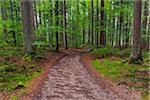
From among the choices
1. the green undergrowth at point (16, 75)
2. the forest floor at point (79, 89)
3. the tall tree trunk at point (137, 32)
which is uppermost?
the tall tree trunk at point (137, 32)

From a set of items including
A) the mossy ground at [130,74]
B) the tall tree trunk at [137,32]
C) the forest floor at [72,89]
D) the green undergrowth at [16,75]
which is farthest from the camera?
the tall tree trunk at [137,32]

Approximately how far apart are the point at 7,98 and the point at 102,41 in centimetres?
1602

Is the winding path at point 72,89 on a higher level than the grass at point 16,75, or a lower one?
lower

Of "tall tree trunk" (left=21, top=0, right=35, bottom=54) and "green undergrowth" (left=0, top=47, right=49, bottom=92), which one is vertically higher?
"tall tree trunk" (left=21, top=0, right=35, bottom=54)

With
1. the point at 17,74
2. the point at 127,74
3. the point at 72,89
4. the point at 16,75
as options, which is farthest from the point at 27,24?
the point at 127,74

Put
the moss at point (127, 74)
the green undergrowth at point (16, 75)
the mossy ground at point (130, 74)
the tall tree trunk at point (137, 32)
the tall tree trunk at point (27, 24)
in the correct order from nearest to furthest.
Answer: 1. the green undergrowth at point (16, 75)
2. the mossy ground at point (130, 74)
3. the moss at point (127, 74)
4. the tall tree trunk at point (137, 32)
5. the tall tree trunk at point (27, 24)

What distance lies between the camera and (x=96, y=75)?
989cm

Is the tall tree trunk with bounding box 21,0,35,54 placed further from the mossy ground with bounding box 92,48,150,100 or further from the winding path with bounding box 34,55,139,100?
the mossy ground with bounding box 92,48,150,100

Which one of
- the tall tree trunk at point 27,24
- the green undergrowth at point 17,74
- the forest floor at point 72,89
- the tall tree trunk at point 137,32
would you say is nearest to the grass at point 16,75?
the green undergrowth at point 17,74

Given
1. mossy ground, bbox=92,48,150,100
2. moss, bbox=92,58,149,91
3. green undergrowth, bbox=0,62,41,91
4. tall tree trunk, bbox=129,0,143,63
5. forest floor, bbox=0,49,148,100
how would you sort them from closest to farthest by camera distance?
forest floor, bbox=0,49,148,100
green undergrowth, bbox=0,62,41,91
mossy ground, bbox=92,48,150,100
moss, bbox=92,58,149,91
tall tree trunk, bbox=129,0,143,63

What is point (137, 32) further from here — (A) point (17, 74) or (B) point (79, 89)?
(A) point (17, 74)

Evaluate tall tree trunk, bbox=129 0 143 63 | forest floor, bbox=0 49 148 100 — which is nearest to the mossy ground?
forest floor, bbox=0 49 148 100

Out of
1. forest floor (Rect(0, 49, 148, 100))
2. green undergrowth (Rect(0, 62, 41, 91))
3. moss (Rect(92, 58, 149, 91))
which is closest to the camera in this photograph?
forest floor (Rect(0, 49, 148, 100))

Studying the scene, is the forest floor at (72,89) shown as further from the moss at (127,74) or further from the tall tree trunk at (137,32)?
the tall tree trunk at (137,32)
